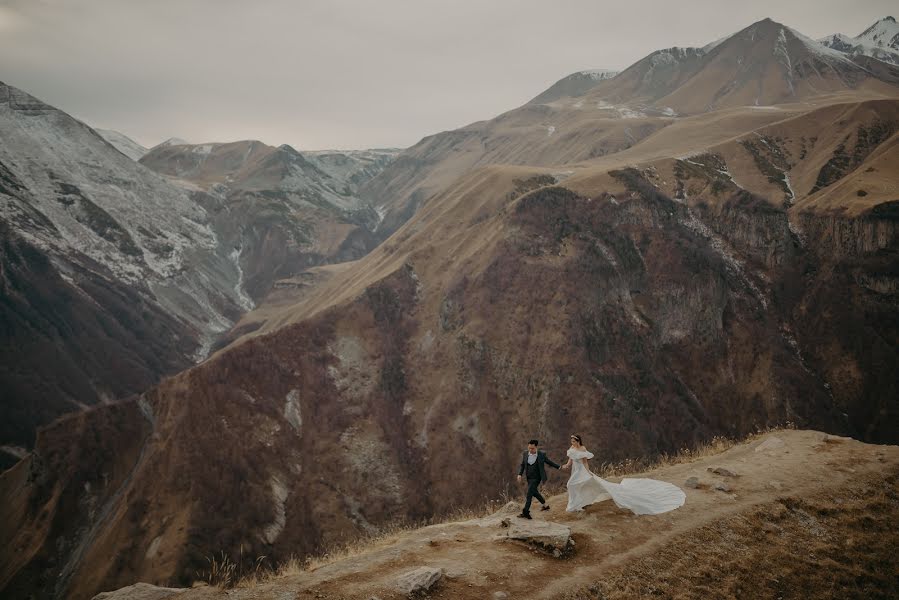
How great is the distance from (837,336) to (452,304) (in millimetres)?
52383

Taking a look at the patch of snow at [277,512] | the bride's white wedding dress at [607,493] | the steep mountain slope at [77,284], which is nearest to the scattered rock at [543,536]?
the bride's white wedding dress at [607,493]

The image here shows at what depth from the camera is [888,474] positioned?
16.2 meters

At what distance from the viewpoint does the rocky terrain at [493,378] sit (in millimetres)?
50938

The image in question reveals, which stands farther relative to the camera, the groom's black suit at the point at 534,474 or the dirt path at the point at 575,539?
the groom's black suit at the point at 534,474

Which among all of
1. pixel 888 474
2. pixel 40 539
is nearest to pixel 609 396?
pixel 888 474

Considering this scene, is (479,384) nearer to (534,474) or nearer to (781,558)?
(534,474)

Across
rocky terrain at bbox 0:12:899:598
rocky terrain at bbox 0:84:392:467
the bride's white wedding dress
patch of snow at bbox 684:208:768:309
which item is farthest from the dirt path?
rocky terrain at bbox 0:84:392:467

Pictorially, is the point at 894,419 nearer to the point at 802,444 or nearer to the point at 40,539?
the point at 802,444

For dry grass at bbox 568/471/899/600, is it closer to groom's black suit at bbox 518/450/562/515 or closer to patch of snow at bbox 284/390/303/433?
groom's black suit at bbox 518/450/562/515

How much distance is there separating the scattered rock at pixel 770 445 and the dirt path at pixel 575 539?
→ 0.90m

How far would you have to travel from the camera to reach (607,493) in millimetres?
15430

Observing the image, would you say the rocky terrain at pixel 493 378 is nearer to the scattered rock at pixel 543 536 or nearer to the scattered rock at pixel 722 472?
the scattered rock at pixel 722 472

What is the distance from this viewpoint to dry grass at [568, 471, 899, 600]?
11.5 m

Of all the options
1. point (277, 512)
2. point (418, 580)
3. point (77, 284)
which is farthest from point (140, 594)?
point (77, 284)
